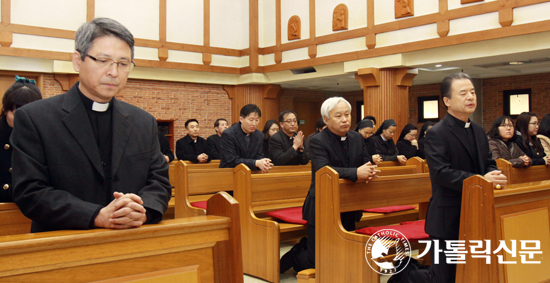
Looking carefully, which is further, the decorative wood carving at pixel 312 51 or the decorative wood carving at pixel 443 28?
the decorative wood carving at pixel 312 51

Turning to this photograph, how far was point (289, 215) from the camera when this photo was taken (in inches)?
185

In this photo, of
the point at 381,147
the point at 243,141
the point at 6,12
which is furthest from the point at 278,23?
the point at 243,141

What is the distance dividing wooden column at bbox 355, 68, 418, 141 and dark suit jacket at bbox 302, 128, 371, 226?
7160mm

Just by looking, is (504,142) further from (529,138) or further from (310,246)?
(310,246)

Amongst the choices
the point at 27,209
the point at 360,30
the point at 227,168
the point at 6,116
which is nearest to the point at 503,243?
the point at 27,209

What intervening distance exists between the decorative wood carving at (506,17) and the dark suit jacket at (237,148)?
19.0 feet

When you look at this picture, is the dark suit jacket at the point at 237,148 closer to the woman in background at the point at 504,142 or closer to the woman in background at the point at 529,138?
the woman in background at the point at 504,142

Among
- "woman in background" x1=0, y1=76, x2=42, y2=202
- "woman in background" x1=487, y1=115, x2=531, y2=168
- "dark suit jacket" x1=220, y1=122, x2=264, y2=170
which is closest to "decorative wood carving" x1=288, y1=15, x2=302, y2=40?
"woman in background" x1=487, y1=115, x2=531, y2=168

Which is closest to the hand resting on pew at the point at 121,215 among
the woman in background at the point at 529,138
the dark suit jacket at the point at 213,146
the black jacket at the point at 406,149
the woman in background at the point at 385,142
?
the woman in background at the point at 529,138

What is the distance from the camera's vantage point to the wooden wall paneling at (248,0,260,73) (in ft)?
44.6

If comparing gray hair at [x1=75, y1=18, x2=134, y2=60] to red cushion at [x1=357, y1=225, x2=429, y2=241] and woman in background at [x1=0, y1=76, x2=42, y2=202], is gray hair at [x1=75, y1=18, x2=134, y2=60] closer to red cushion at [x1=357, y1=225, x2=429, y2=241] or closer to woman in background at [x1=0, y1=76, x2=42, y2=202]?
woman in background at [x1=0, y1=76, x2=42, y2=202]

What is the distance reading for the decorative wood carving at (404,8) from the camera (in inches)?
404

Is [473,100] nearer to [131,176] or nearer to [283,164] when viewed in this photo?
[131,176]

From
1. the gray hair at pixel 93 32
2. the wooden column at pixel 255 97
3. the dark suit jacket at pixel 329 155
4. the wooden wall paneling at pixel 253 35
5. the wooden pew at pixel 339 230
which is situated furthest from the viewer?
the wooden column at pixel 255 97
